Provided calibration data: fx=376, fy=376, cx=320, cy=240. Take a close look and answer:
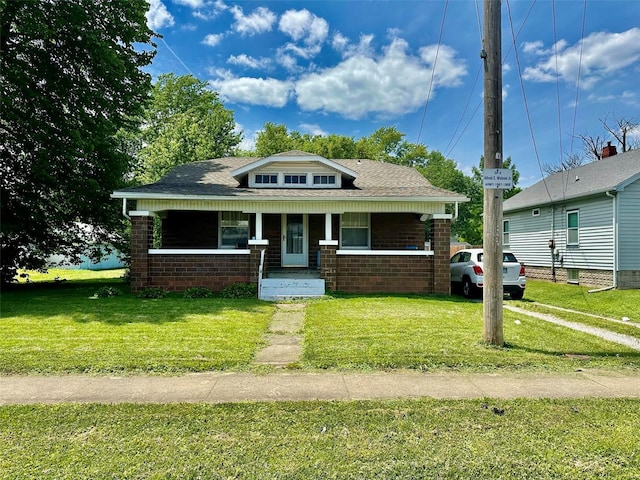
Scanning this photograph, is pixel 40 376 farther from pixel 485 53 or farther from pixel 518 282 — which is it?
pixel 518 282

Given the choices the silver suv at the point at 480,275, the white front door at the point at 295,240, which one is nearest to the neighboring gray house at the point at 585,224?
the silver suv at the point at 480,275

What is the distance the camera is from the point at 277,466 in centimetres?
259

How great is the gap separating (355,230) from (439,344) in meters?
8.59

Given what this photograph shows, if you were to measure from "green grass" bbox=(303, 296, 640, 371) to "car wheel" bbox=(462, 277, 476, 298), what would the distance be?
11.1 ft

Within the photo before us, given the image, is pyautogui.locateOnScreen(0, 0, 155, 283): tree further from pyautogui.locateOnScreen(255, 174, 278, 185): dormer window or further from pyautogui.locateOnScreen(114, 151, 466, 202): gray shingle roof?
pyautogui.locateOnScreen(255, 174, 278, 185): dormer window

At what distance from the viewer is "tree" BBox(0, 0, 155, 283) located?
12023 millimetres

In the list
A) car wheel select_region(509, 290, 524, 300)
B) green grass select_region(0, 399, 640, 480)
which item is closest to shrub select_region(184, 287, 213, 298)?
green grass select_region(0, 399, 640, 480)

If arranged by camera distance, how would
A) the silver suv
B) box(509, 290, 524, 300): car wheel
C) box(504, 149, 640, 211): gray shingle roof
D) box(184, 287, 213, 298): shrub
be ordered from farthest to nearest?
1. box(504, 149, 640, 211): gray shingle roof
2. box(509, 290, 524, 300): car wheel
3. the silver suv
4. box(184, 287, 213, 298): shrub

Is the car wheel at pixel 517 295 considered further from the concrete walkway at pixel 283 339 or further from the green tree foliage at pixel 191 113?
the green tree foliage at pixel 191 113

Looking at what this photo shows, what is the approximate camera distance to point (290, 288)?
10930mm

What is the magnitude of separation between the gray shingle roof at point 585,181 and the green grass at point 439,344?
30.7 ft

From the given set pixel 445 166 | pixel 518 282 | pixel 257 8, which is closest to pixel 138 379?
pixel 518 282

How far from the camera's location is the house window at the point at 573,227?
1559cm

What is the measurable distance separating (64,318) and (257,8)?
11.4 m
